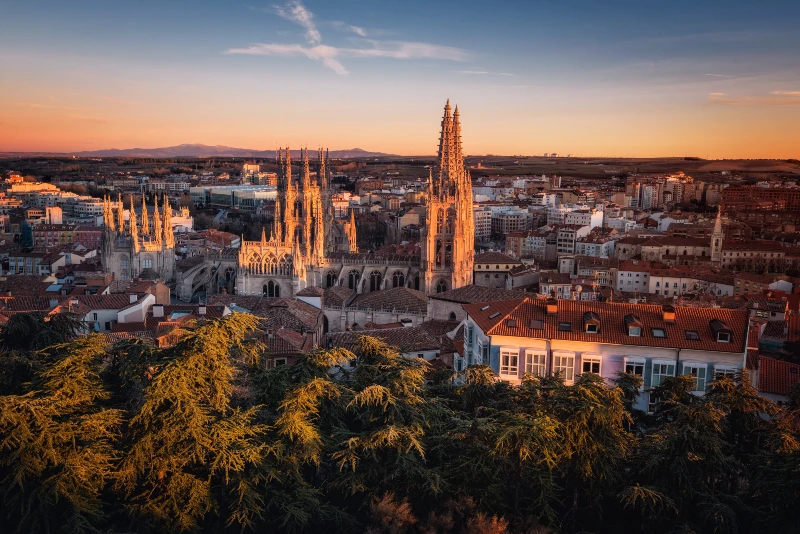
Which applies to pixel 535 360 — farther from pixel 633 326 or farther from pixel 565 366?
pixel 633 326

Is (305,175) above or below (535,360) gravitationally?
above

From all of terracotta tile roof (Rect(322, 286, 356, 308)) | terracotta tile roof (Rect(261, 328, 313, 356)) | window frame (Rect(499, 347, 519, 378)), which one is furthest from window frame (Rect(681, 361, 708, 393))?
terracotta tile roof (Rect(322, 286, 356, 308))

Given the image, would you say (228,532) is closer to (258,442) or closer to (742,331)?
(258,442)

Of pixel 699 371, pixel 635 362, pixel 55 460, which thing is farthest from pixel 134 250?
pixel 699 371

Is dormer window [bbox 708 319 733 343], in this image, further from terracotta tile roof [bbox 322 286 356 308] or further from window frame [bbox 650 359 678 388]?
terracotta tile roof [bbox 322 286 356 308]

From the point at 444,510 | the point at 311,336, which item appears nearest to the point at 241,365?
the point at 444,510

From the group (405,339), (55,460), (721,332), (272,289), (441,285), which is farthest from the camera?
(441,285)
